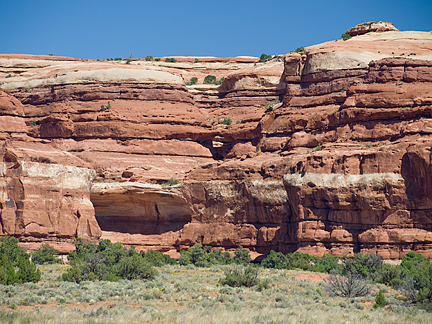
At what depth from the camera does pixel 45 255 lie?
156 feet

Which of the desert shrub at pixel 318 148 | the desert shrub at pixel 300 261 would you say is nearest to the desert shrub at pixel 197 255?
the desert shrub at pixel 300 261

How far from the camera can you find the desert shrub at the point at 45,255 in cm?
4647

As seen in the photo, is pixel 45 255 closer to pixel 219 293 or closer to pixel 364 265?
pixel 219 293

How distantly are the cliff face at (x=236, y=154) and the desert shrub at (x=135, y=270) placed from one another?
1425 cm

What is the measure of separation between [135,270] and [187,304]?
831 centimetres

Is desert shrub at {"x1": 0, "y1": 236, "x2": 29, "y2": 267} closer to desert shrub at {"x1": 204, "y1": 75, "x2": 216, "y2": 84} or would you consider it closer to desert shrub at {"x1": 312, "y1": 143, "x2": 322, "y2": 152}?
desert shrub at {"x1": 312, "y1": 143, "x2": 322, "y2": 152}

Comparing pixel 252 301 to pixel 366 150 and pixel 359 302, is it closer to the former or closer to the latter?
pixel 359 302

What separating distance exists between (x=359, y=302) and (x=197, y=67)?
55143 millimetres

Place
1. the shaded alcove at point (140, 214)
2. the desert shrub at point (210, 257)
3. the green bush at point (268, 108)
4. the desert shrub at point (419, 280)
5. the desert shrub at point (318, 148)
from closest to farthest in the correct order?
the desert shrub at point (419, 280) < the desert shrub at point (210, 257) < the desert shrub at point (318, 148) < the shaded alcove at point (140, 214) < the green bush at point (268, 108)

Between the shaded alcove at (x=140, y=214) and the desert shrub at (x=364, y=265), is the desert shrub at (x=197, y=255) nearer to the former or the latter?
the shaded alcove at (x=140, y=214)

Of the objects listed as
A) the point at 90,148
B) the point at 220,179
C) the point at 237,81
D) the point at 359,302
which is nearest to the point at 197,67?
the point at 237,81

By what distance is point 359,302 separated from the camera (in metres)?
32.8

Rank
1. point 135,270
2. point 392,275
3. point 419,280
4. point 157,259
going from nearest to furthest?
1. point 419,280
2. point 135,270
3. point 392,275
4. point 157,259

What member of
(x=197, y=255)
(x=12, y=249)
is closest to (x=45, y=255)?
(x=12, y=249)
